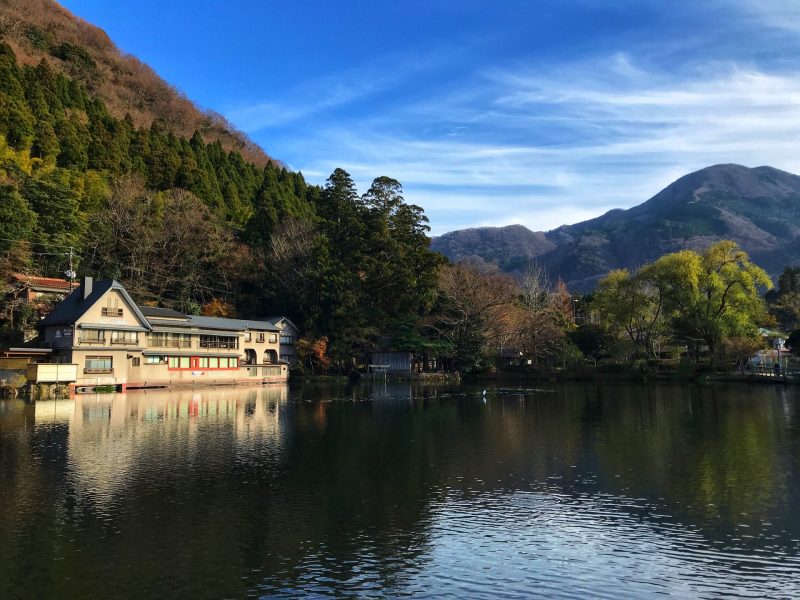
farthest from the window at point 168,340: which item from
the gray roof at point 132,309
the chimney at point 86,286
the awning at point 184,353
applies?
the chimney at point 86,286

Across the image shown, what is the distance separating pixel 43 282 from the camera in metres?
45.4

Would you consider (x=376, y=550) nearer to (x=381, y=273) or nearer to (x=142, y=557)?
(x=142, y=557)

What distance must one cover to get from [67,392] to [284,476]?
92.1 ft

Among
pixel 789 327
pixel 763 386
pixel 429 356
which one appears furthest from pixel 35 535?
pixel 789 327

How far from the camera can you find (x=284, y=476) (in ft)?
49.4

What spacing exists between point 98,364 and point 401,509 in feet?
120

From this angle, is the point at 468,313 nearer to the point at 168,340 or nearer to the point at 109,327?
the point at 168,340

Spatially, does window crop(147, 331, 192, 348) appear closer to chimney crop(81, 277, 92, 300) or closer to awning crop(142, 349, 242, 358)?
awning crop(142, 349, 242, 358)

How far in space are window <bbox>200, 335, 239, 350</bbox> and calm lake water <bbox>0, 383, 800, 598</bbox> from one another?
24.7 meters

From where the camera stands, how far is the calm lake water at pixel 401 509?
335 inches

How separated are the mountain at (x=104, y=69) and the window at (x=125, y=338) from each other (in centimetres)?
4405

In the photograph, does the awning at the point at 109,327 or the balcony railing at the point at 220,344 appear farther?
the balcony railing at the point at 220,344

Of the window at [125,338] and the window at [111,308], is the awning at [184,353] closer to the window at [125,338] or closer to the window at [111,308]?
the window at [125,338]

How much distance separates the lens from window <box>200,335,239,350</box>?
1951 inches
